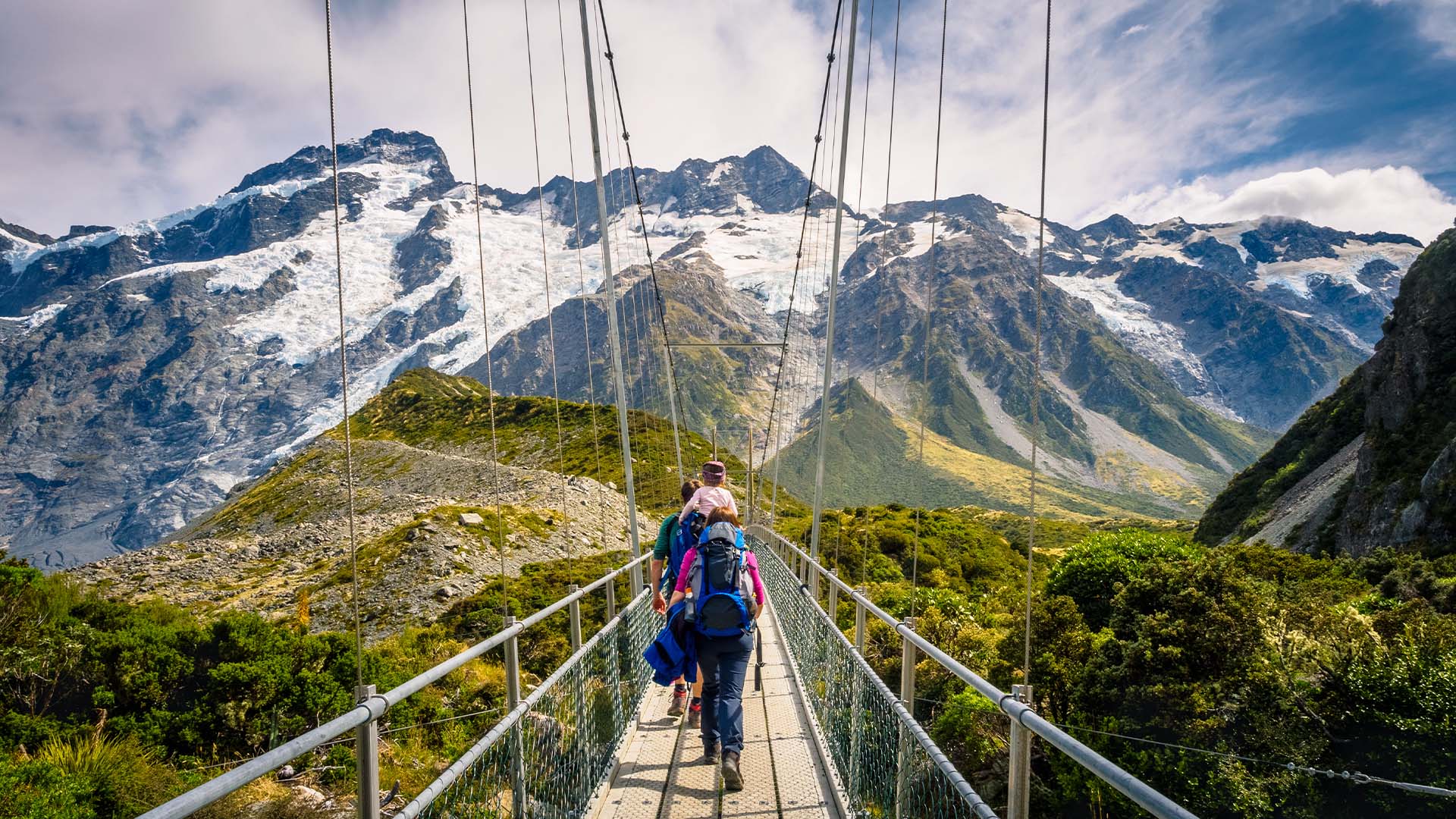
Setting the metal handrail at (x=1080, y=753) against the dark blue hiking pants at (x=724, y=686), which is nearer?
the metal handrail at (x=1080, y=753)

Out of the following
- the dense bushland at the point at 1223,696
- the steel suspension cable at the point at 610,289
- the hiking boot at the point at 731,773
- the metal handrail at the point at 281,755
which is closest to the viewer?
the metal handrail at the point at 281,755

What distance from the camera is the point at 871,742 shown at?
4.18 metres

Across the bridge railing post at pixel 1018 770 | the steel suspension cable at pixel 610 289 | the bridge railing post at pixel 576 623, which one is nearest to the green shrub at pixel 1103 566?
the steel suspension cable at pixel 610 289

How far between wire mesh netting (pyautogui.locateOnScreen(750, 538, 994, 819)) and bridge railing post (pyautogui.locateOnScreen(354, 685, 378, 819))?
6.00ft

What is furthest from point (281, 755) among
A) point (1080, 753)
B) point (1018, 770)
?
point (1018, 770)

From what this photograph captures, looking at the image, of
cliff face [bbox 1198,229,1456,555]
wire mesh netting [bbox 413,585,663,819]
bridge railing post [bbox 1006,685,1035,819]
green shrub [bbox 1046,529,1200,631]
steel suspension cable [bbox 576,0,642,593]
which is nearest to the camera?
bridge railing post [bbox 1006,685,1035,819]

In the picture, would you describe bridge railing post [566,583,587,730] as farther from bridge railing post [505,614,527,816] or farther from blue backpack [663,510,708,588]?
bridge railing post [505,614,527,816]

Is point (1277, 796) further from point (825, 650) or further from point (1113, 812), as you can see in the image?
point (825, 650)

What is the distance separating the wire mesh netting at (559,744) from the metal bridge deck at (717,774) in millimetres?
173

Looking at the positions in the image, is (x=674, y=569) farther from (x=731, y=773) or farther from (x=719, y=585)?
(x=731, y=773)

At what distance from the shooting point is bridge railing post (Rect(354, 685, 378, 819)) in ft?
7.09

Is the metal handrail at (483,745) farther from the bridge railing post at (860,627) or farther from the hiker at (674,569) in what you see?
the bridge railing post at (860,627)

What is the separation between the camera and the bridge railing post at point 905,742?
3.39 metres

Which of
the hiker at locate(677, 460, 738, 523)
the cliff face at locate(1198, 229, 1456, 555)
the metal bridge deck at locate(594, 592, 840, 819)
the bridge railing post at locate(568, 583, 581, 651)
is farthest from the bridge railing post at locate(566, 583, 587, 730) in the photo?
the cliff face at locate(1198, 229, 1456, 555)
